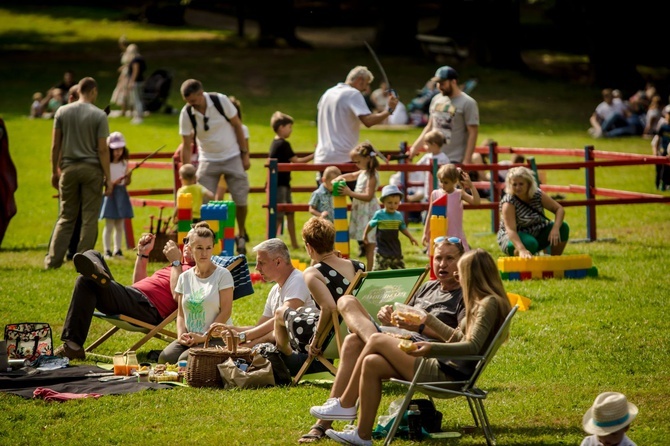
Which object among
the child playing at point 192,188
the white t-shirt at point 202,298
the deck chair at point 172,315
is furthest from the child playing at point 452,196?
the white t-shirt at point 202,298

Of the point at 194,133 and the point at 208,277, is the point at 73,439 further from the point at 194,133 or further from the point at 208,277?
the point at 194,133

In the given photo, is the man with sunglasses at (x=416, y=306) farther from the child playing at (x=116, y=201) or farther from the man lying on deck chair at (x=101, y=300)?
the child playing at (x=116, y=201)

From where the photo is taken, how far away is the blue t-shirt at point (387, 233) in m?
12.7

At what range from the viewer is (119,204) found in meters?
15.1

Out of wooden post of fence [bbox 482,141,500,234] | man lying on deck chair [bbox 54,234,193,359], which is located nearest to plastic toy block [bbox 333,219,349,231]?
man lying on deck chair [bbox 54,234,193,359]

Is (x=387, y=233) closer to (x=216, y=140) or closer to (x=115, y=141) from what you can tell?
(x=216, y=140)

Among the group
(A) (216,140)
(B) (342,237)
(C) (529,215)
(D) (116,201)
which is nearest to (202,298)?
(B) (342,237)

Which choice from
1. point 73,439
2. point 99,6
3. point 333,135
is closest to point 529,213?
point 333,135

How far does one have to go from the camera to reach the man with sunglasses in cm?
721

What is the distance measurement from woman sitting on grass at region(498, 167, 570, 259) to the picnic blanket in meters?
5.21

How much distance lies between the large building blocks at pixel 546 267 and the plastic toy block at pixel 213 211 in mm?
3083

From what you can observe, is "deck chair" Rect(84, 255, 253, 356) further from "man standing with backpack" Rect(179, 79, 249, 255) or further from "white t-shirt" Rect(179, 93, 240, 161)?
"white t-shirt" Rect(179, 93, 240, 161)

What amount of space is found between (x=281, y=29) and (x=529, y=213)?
1335 inches

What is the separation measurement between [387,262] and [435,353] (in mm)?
5970
